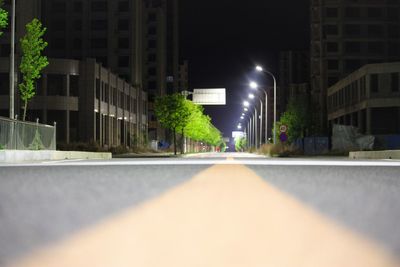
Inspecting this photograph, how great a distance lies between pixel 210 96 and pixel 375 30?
27.3m

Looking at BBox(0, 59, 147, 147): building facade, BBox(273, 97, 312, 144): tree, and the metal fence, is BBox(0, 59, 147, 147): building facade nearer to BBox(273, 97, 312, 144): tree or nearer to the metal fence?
BBox(273, 97, 312, 144): tree

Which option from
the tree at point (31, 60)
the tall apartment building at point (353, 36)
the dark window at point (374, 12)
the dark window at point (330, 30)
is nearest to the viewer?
the tree at point (31, 60)

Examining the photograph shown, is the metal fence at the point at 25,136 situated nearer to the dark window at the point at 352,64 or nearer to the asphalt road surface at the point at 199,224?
the asphalt road surface at the point at 199,224

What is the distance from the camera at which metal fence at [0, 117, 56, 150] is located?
88.7 feet

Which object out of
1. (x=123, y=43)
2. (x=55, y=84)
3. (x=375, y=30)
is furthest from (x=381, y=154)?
(x=123, y=43)

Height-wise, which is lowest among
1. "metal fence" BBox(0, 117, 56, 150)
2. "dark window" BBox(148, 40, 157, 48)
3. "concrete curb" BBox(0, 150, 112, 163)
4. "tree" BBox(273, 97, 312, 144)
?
"concrete curb" BBox(0, 150, 112, 163)

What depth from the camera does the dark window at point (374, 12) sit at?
9512cm

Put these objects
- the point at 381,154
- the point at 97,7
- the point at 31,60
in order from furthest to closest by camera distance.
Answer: the point at 97,7 → the point at 31,60 → the point at 381,154

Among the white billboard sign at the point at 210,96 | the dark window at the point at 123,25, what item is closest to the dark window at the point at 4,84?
the white billboard sign at the point at 210,96

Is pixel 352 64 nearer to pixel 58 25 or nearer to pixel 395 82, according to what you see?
pixel 395 82

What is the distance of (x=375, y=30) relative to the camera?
9500 centimetres

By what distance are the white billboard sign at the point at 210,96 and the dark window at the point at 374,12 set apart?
2667 cm

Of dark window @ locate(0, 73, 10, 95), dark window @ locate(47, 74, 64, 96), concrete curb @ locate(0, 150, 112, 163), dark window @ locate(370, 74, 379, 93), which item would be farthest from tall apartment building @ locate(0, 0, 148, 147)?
concrete curb @ locate(0, 150, 112, 163)

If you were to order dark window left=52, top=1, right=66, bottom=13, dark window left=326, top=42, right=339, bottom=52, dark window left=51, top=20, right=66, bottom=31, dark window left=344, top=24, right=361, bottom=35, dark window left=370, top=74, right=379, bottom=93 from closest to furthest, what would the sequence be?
dark window left=370, top=74, right=379, bottom=93 < dark window left=344, top=24, right=361, bottom=35 < dark window left=326, top=42, right=339, bottom=52 < dark window left=52, top=1, right=66, bottom=13 < dark window left=51, top=20, right=66, bottom=31
